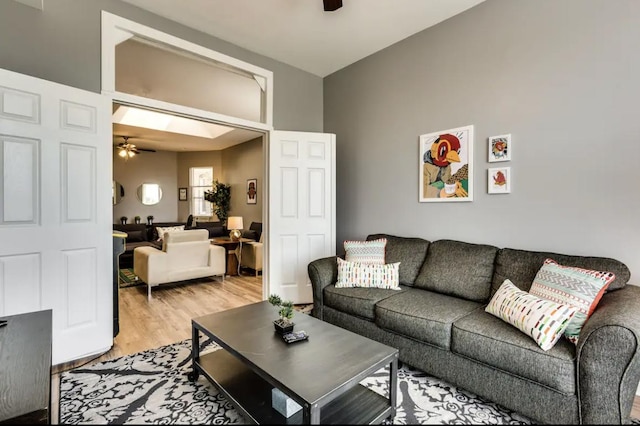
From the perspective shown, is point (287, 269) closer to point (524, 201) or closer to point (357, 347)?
point (357, 347)

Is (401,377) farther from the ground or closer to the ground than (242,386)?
closer to the ground

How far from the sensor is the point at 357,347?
1.70 metres

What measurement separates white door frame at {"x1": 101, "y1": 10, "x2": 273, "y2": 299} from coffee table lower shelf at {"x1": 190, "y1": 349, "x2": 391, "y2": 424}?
1.78 m

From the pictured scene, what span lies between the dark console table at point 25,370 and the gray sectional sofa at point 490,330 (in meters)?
1.89

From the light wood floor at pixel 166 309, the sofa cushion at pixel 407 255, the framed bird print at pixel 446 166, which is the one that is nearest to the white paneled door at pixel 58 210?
the light wood floor at pixel 166 309

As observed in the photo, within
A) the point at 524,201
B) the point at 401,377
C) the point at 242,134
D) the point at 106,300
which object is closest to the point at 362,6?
the point at 524,201

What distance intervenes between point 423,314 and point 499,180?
4.48 feet

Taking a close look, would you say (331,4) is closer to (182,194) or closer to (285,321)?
(285,321)

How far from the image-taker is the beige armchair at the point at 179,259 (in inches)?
166

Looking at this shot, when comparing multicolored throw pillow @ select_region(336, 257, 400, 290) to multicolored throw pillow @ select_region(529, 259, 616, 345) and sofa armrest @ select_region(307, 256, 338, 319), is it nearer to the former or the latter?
sofa armrest @ select_region(307, 256, 338, 319)

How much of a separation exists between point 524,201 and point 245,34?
308 cm

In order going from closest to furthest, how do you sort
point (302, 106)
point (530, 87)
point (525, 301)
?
point (525, 301)
point (530, 87)
point (302, 106)

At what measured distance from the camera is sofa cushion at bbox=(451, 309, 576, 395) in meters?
1.53

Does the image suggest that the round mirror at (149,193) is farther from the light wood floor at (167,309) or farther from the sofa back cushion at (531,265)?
the sofa back cushion at (531,265)
